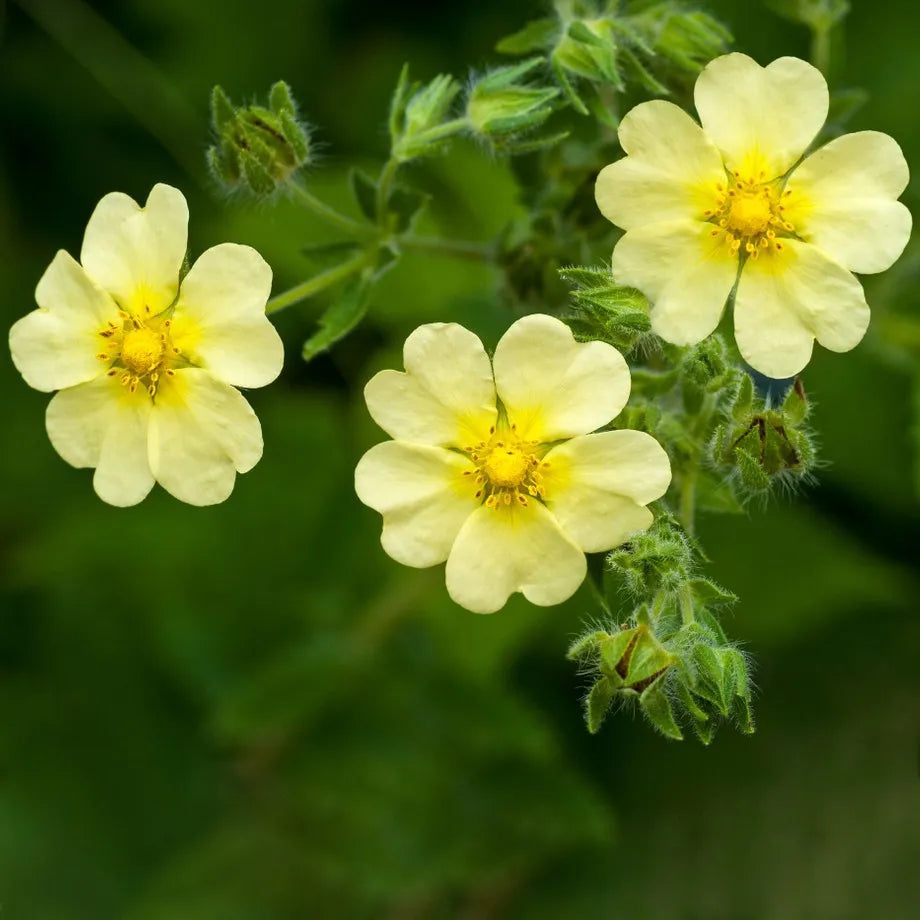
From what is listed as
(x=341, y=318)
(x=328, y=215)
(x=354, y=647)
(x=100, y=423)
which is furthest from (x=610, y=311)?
(x=354, y=647)

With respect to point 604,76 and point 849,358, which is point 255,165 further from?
point 849,358

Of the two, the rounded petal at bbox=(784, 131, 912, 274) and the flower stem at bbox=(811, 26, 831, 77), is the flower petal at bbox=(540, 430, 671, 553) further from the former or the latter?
the flower stem at bbox=(811, 26, 831, 77)

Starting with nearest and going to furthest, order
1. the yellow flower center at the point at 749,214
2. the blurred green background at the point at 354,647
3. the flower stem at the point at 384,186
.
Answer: the yellow flower center at the point at 749,214, the flower stem at the point at 384,186, the blurred green background at the point at 354,647

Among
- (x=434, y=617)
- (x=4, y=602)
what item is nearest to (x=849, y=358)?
(x=434, y=617)

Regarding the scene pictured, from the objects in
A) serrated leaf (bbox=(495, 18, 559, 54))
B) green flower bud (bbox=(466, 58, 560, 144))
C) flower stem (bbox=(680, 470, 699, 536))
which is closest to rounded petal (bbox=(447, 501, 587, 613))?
flower stem (bbox=(680, 470, 699, 536))

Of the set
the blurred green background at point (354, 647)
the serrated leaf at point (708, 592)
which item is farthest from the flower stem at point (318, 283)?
the serrated leaf at point (708, 592)

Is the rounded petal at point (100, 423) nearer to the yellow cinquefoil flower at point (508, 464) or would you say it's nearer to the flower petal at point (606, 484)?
the yellow cinquefoil flower at point (508, 464)
